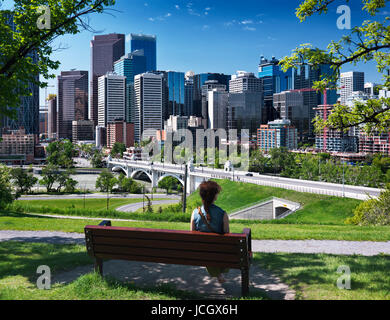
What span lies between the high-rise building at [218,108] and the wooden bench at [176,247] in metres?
181

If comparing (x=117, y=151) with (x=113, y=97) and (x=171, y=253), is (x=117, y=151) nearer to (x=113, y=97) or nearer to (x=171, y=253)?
(x=113, y=97)

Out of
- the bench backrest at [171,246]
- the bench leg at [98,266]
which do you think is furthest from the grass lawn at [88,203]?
A: the bench backrest at [171,246]

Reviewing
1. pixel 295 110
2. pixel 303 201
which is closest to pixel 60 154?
pixel 303 201

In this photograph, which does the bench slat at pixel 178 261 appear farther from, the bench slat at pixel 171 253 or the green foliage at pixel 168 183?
the green foliage at pixel 168 183

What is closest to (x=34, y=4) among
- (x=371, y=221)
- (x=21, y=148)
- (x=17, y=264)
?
(x=17, y=264)

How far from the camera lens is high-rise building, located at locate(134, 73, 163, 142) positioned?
7165 inches

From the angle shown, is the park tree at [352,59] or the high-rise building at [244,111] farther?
the high-rise building at [244,111]

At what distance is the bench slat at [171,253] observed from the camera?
190 inches

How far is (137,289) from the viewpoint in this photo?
16.6 ft

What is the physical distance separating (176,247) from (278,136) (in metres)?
129

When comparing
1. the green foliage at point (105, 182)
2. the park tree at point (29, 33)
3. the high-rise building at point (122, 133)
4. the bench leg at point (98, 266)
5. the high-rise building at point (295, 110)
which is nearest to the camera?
the bench leg at point (98, 266)

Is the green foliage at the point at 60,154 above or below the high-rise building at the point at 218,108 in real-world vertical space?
below
